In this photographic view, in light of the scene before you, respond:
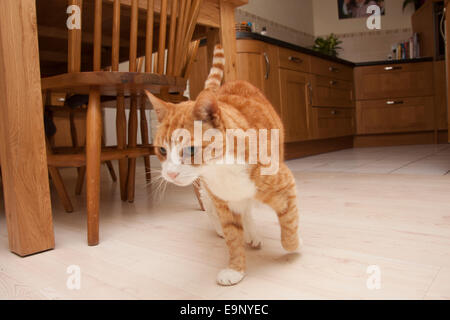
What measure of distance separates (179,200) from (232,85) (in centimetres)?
95

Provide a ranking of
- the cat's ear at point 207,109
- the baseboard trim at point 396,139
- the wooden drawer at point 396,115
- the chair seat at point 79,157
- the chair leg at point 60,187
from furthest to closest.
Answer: the baseboard trim at point 396,139, the wooden drawer at point 396,115, the chair leg at point 60,187, the chair seat at point 79,157, the cat's ear at point 207,109

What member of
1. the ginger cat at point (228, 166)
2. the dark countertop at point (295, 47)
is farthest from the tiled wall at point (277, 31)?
the ginger cat at point (228, 166)

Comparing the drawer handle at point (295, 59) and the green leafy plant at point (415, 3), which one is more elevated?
the green leafy plant at point (415, 3)

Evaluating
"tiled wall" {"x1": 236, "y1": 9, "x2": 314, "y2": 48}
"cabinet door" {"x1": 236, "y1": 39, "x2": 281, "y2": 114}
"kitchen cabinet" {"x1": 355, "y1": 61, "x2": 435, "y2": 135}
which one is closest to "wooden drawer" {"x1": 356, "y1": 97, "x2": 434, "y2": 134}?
"kitchen cabinet" {"x1": 355, "y1": 61, "x2": 435, "y2": 135}

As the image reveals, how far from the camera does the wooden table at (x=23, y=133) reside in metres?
1.07

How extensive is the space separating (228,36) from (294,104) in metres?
1.90

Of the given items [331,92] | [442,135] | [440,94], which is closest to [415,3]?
[440,94]

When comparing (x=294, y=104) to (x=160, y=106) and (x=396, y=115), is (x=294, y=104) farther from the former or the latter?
(x=160, y=106)

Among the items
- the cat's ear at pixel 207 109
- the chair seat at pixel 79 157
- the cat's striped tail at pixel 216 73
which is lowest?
the chair seat at pixel 79 157

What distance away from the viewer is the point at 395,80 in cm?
448

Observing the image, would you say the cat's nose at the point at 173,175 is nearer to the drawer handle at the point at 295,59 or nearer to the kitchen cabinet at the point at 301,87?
the kitchen cabinet at the point at 301,87

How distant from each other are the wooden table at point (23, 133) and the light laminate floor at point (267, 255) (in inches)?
3.4
